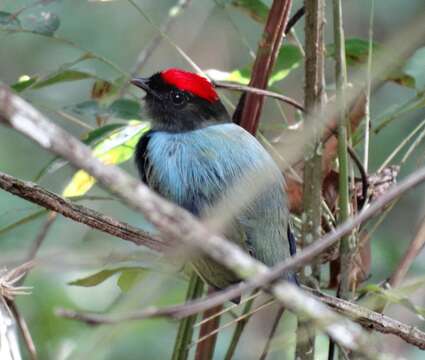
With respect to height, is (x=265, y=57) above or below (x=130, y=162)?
above

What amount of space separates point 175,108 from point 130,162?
6.61 feet

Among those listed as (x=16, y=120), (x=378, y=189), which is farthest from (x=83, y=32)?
(x=16, y=120)

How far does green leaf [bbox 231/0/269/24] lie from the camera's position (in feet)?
10.7

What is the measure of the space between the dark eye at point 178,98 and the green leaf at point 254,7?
15.6 inches

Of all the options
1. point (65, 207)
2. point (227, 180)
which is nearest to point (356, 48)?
point (227, 180)

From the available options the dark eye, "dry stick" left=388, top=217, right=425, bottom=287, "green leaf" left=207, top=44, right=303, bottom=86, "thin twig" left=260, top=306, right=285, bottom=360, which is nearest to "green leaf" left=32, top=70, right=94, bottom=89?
the dark eye

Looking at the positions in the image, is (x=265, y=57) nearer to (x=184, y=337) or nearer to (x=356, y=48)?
(x=356, y=48)

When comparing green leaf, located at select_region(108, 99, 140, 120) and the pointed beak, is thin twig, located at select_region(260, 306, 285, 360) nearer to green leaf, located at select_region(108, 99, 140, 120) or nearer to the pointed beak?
green leaf, located at select_region(108, 99, 140, 120)

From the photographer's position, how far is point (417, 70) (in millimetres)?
2959

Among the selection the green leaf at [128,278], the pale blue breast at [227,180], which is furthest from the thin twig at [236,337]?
the green leaf at [128,278]

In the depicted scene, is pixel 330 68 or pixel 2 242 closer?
pixel 2 242

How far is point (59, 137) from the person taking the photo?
1.19 metres

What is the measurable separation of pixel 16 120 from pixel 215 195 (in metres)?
1.55

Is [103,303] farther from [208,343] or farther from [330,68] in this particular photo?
[330,68]
